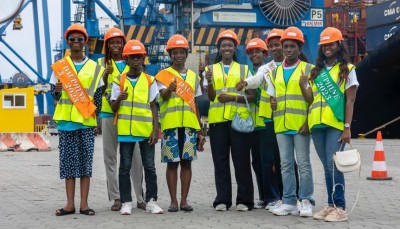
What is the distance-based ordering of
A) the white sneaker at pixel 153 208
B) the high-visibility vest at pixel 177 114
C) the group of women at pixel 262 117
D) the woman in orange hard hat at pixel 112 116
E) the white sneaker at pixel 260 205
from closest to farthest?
the group of women at pixel 262 117
the white sneaker at pixel 153 208
the high-visibility vest at pixel 177 114
the woman in orange hard hat at pixel 112 116
the white sneaker at pixel 260 205

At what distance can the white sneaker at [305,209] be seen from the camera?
25.5 ft

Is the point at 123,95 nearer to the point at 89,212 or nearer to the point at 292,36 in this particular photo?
the point at 89,212

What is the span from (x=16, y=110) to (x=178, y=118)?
18.5m

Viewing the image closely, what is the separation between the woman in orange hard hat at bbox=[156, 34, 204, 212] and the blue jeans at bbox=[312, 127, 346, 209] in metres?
1.34

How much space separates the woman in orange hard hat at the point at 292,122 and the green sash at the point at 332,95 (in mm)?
191

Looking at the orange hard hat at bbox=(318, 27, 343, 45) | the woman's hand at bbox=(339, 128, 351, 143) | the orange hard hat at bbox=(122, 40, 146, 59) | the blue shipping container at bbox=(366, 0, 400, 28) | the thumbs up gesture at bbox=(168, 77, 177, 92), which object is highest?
the blue shipping container at bbox=(366, 0, 400, 28)

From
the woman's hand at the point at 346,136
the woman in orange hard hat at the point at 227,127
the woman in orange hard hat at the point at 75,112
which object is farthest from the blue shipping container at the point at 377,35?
the woman in orange hard hat at the point at 75,112

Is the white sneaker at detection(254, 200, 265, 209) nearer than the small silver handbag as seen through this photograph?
No

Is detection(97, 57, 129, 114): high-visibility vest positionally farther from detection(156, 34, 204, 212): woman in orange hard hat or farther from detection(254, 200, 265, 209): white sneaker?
detection(254, 200, 265, 209): white sneaker

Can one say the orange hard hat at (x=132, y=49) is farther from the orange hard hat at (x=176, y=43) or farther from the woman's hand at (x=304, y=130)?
the woman's hand at (x=304, y=130)

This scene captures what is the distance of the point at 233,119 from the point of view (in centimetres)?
821

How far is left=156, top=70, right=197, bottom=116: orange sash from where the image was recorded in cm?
824

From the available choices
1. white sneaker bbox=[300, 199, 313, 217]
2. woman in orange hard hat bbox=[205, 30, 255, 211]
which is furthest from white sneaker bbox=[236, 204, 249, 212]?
white sneaker bbox=[300, 199, 313, 217]

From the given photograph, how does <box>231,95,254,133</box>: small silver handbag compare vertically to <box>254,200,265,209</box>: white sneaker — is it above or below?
above
